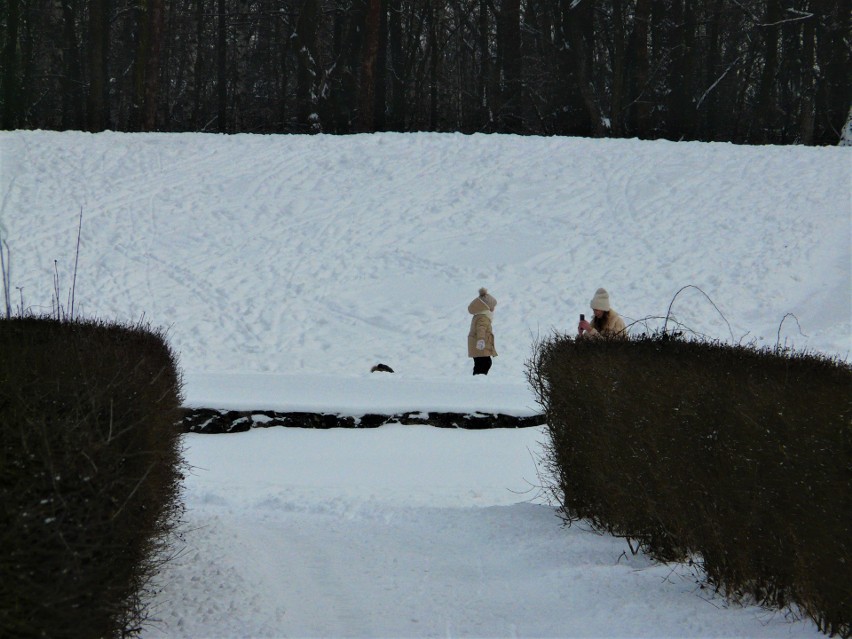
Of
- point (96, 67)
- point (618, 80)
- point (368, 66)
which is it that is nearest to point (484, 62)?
point (618, 80)

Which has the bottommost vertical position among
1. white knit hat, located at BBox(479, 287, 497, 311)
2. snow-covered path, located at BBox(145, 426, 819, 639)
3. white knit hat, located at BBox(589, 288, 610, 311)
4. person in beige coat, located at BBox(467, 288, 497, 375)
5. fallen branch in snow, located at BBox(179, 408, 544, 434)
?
snow-covered path, located at BBox(145, 426, 819, 639)

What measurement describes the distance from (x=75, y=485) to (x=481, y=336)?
38.5 feet

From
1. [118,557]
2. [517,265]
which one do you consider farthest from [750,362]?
[517,265]

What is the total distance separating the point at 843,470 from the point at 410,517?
15.4ft

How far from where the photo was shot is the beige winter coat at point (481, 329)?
14.8 m

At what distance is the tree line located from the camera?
28734mm

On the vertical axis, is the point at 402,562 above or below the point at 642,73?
below

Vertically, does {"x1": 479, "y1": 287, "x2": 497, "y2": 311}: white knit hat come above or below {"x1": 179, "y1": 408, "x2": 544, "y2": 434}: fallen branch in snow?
above

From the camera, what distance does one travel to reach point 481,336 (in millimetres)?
14828

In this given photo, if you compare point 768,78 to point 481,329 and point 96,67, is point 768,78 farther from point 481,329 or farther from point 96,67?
point 481,329

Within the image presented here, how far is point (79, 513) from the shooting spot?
3199mm

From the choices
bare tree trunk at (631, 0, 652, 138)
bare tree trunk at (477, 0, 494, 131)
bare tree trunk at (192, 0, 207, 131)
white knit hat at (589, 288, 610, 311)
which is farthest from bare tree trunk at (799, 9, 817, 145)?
white knit hat at (589, 288, 610, 311)

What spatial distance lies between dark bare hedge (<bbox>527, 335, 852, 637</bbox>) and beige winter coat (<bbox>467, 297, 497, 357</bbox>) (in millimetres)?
7201

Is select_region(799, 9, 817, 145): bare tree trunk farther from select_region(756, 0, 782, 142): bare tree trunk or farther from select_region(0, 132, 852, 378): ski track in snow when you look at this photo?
select_region(0, 132, 852, 378): ski track in snow
